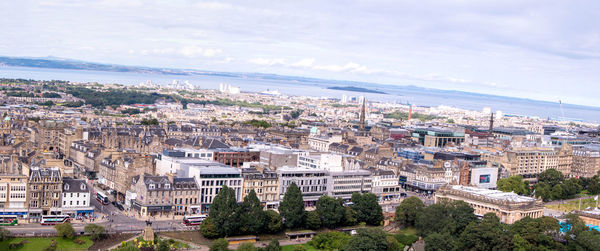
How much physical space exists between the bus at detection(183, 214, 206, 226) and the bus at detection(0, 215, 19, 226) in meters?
14.9

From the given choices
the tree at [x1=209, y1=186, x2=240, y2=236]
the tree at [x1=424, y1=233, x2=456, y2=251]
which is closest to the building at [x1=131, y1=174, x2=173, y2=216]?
the tree at [x1=209, y1=186, x2=240, y2=236]

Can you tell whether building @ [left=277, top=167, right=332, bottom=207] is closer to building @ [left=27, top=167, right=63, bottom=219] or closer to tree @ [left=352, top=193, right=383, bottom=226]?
tree @ [left=352, top=193, right=383, bottom=226]

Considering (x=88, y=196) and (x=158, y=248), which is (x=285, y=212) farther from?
(x=88, y=196)

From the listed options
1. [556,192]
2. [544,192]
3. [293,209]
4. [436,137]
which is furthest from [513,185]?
[436,137]

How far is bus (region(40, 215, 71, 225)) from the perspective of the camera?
5816 cm

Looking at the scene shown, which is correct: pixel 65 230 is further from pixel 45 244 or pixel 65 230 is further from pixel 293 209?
pixel 293 209

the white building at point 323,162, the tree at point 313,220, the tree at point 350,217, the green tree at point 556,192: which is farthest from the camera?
the green tree at point 556,192

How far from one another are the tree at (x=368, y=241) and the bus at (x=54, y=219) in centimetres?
2569

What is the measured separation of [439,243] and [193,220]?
22990 mm

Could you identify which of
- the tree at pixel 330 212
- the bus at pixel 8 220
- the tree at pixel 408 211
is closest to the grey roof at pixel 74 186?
the bus at pixel 8 220

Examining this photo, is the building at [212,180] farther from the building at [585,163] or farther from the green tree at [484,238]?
the building at [585,163]

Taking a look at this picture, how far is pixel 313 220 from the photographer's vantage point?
64.2 meters

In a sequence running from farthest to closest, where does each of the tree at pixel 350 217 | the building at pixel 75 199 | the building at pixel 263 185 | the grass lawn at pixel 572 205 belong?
the grass lawn at pixel 572 205
the building at pixel 263 185
the tree at pixel 350 217
the building at pixel 75 199

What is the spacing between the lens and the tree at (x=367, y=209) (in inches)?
2699
